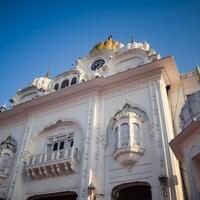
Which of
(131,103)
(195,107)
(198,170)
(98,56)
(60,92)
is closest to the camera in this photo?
(198,170)

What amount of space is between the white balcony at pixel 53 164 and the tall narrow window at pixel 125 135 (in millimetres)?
2885

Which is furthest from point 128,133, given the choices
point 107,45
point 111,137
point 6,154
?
point 107,45

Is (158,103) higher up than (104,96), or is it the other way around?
(104,96)

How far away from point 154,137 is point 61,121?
6864 millimetres

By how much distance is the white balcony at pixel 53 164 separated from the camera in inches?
545

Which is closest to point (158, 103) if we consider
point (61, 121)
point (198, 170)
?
point (198, 170)

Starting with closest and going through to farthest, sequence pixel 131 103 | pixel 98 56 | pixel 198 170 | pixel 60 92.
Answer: pixel 198 170
pixel 131 103
pixel 60 92
pixel 98 56

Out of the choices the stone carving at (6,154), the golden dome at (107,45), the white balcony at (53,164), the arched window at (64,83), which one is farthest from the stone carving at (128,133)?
the golden dome at (107,45)

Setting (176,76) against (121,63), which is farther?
(121,63)

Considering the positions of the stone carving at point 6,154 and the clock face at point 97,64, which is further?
the clock face at point 97,64

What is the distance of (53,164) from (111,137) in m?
3.72

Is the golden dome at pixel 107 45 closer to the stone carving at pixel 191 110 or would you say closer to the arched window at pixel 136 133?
the arched window at pixel 136 133

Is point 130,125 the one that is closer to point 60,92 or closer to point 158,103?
point 158,103

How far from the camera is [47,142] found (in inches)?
659
